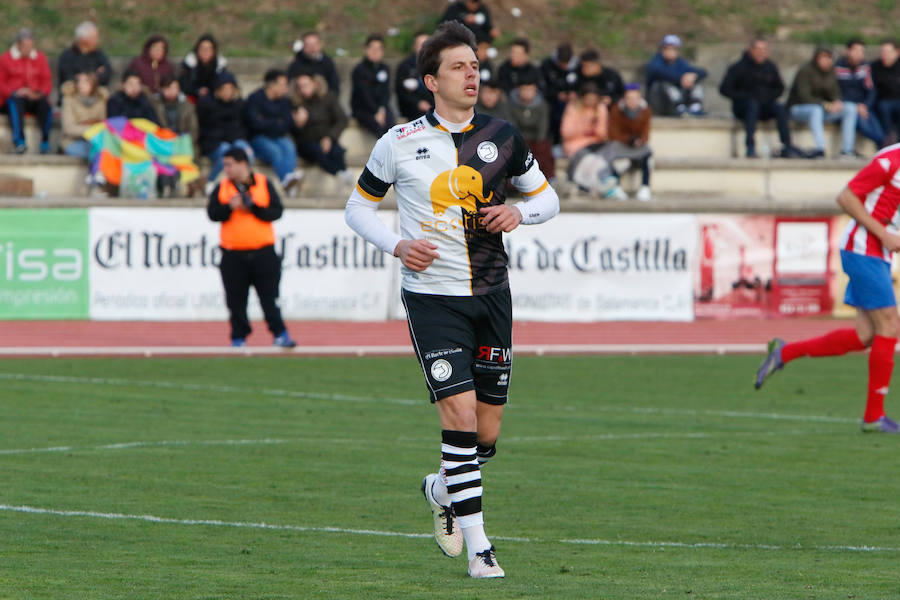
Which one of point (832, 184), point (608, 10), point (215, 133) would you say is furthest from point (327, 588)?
point (608, 10)

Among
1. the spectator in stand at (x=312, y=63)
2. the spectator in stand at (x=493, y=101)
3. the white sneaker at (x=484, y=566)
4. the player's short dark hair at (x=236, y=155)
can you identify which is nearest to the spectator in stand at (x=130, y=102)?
the spectator in stand at (x=312, y=63)

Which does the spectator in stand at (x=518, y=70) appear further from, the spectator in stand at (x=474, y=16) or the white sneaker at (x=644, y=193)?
the white sneaker at (x=644, y=193)

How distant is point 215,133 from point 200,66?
993mm

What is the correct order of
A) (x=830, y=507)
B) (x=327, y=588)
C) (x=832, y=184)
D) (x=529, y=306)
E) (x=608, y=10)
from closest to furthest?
(x=327, y=588)
(x=830, y=507)
(x=529, y=306)
(x=832, y=184)
(x=608, y=10)

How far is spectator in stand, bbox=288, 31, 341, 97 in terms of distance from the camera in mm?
23594

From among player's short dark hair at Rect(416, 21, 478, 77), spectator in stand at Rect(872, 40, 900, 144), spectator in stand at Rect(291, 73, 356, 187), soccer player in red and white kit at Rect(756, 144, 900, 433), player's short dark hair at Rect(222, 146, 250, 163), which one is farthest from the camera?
spectator in stand at Rect(872, 40, 900, 144)

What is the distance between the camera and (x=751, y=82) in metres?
25.2

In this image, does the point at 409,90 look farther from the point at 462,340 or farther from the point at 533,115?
the point at 462,340

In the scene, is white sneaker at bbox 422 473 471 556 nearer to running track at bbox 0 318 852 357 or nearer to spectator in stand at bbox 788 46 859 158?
running track at bbox 0 318 852 357

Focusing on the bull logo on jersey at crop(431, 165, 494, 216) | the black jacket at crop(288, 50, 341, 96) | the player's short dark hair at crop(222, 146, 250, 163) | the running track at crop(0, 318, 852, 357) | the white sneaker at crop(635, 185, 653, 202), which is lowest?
the running track at crop(0, 318, 852, 357)

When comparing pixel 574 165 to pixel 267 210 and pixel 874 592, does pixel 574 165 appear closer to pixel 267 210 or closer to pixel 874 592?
pixel 267 210

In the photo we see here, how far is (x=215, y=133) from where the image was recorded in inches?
891

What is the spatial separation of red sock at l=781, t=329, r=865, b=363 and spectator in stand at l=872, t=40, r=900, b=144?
14.3 m

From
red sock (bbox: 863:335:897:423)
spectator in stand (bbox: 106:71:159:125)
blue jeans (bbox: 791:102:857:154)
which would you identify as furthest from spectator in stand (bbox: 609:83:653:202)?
red sock (bbox: 863:335:897:423)
